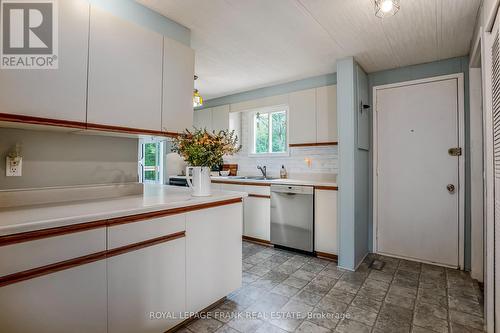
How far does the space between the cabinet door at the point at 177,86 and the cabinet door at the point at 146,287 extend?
985 millimetres

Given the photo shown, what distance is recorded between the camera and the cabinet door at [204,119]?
472 cm

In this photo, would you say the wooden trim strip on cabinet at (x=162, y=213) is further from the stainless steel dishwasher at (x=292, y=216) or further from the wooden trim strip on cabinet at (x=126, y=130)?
the stainless steel dishwasher at (x=292, y=216)

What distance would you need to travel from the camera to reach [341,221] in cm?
285

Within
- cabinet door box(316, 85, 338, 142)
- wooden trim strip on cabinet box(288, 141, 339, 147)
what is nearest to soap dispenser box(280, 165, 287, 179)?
wooden trim strip on cabinet box(288, 141, 339, 147)

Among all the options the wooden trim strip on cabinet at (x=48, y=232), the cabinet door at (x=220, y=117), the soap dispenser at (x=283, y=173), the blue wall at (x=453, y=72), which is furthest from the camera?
the cabinet door at (x=220, y=117)

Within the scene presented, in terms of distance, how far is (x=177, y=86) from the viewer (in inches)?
82.9

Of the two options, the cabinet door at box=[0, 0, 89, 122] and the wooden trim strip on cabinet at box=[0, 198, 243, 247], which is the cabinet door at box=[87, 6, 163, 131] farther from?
the wooden trim strip on cabinet at box=[0, 198, 243, 247]

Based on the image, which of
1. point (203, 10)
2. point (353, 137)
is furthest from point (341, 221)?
point (203, 10)

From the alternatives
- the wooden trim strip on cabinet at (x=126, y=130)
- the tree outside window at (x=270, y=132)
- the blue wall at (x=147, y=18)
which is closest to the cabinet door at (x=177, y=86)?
the wooden trim strip on cabinet at (x=126, y=130)

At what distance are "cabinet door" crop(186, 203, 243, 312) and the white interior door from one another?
83.4 inches

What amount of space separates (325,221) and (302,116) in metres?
1.44

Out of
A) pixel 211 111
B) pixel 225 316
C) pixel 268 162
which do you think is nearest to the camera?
pixel 225 316

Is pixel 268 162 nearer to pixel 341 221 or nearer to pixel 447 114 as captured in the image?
pixel 341 221

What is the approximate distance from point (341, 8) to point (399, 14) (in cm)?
49
